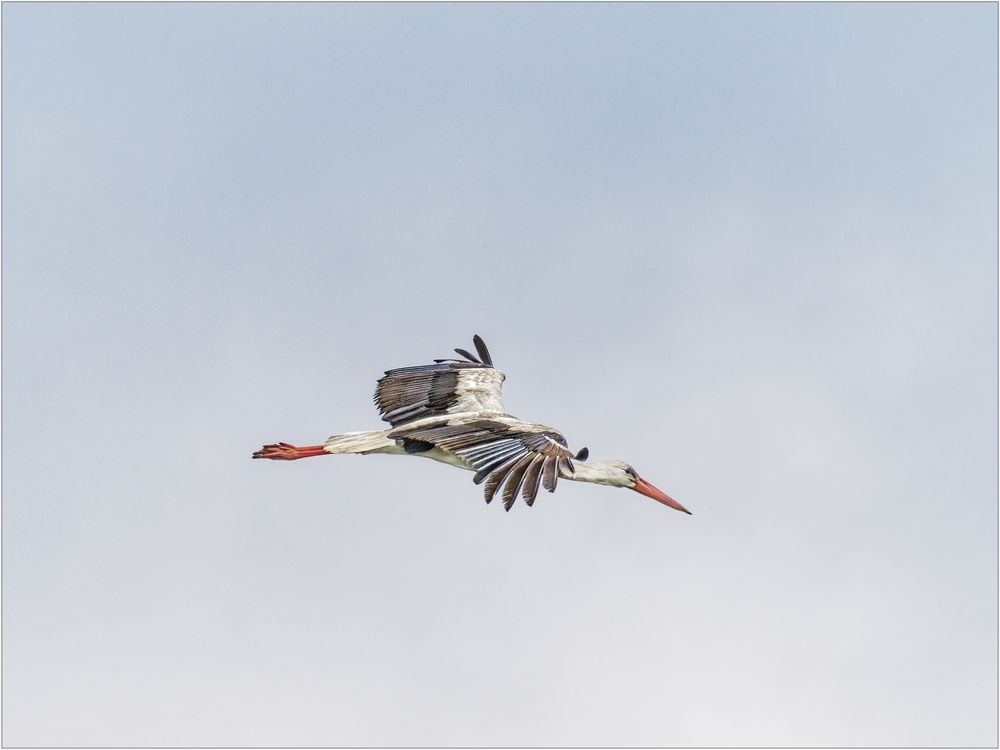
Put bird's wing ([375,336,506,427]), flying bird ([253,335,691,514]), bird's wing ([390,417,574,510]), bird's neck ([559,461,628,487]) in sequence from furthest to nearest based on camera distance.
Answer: bird's wing ([375,336,506,427]) → bird's neck ([559,461,628,487]) → flying bird ([253,335,691,514]) → bird's wing ([390,417,574,510])

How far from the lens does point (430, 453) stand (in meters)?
25.0

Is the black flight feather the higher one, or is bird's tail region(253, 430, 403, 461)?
the black flight feather

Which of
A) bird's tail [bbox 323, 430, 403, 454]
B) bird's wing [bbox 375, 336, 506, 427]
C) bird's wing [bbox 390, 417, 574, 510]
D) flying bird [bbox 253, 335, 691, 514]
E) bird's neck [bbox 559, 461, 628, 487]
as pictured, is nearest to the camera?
bird's wing [bbox 390, 417, 574, 510]

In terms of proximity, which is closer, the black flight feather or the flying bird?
the flying bird

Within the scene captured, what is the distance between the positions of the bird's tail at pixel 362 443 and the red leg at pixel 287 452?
18cm

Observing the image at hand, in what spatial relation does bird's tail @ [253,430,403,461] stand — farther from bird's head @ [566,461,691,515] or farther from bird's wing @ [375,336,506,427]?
bird's head @ [566,461,691,515]

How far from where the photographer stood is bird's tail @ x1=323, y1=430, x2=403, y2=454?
2519 centimetres

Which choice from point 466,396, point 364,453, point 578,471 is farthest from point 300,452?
point 578,471

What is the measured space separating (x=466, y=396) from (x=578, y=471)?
8.92 feet

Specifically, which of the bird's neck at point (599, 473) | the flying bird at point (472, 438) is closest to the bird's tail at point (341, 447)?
the flying bird at point (472, 438)

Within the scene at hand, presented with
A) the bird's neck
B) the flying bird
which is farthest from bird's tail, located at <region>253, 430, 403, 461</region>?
the bird's neck

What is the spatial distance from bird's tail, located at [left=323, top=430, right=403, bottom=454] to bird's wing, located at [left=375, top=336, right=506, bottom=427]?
59 centimetres

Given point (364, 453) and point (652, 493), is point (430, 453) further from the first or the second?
point (652, 493)

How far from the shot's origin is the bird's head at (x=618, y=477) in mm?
25547
